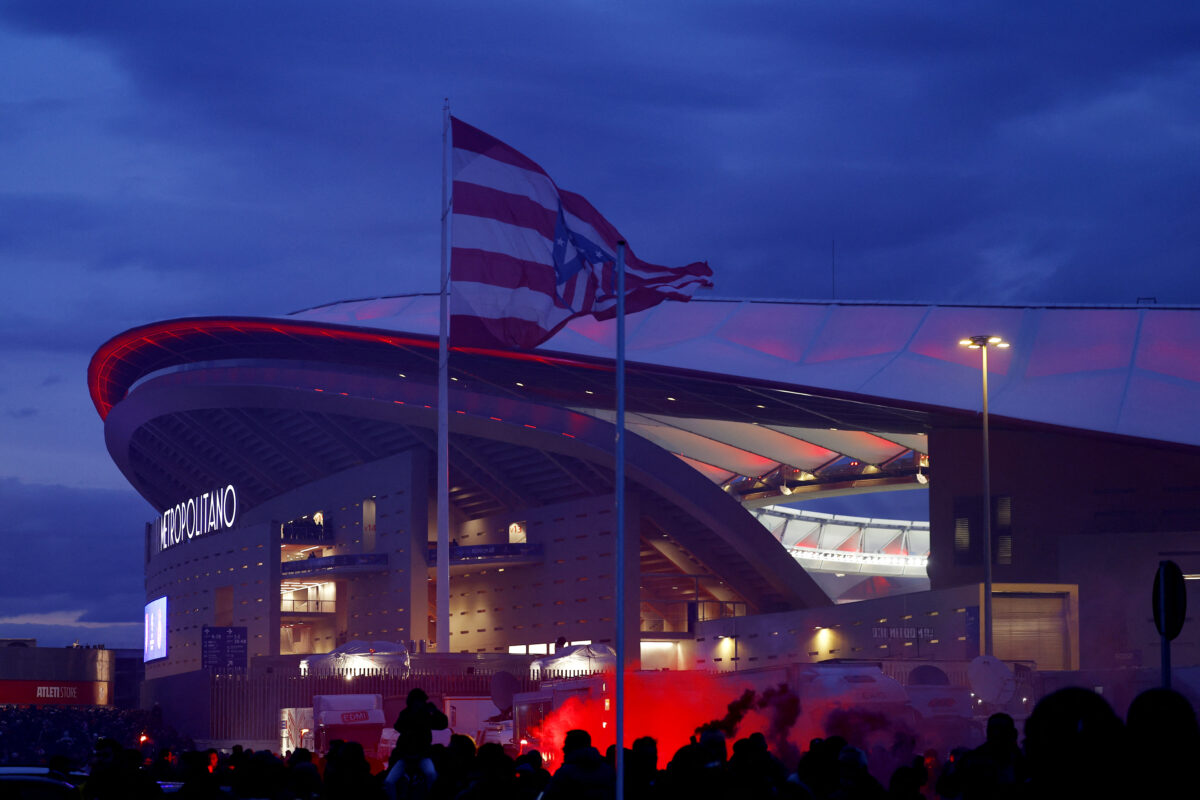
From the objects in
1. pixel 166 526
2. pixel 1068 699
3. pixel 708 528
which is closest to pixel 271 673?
pixel 708 528

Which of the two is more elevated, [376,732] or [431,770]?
[431,770]

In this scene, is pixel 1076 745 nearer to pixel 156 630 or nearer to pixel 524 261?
pixel 524 261

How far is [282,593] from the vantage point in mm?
68562

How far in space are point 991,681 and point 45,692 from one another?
81474 mm

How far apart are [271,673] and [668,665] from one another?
17397 mm

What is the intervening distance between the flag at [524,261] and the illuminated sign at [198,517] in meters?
36.9

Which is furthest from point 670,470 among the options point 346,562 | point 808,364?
point 346,562

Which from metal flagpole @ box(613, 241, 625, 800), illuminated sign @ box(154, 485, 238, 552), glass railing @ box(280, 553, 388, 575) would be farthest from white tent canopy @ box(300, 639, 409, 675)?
metal flagpole @ box(613, 241, 625, 800)

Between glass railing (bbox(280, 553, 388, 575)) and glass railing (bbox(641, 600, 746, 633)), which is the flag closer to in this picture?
glass railing (bbox(280, 553, 388, 575))

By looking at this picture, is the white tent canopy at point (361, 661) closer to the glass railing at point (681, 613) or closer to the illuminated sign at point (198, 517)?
the glass railing at point (681, 613)

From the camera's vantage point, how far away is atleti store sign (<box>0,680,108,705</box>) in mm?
95500

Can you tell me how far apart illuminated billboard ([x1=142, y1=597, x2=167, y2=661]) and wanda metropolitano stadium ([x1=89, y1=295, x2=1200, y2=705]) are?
431 mm

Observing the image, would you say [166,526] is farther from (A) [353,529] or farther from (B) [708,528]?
(B) [708,528]

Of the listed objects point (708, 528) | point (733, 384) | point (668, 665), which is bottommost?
point (668, 665)
